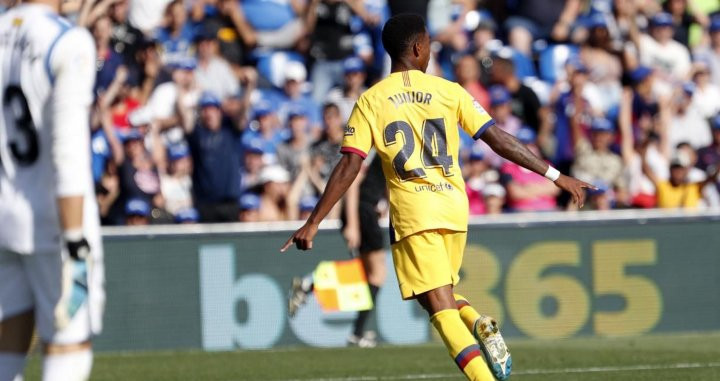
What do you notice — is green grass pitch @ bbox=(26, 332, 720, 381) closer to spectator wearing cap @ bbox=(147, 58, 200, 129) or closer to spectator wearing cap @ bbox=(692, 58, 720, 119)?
spectator wearing cap @ bbox=(147, 58, 200, 129)

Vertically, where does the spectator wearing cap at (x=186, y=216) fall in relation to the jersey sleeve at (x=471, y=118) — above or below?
below

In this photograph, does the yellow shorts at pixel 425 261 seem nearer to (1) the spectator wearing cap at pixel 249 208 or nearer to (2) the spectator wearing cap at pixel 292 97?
(1) the spectator wearing cap at pixel 249 208

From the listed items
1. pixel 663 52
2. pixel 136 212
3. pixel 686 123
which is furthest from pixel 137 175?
pixel 663 52

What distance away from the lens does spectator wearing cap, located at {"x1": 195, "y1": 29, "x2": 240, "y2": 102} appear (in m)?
17.0

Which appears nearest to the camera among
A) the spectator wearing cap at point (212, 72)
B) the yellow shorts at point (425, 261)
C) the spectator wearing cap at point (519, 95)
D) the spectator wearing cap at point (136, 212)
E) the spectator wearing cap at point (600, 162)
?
the yellow shorts at point (425, 261)

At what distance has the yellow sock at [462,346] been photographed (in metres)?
7.63

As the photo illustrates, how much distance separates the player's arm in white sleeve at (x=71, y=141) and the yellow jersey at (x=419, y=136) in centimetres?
222

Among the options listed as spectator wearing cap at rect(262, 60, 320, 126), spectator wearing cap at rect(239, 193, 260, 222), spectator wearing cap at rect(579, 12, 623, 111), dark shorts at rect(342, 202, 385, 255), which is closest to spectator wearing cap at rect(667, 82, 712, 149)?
spectator wearing cap at rect(579, 12, 623, 111)

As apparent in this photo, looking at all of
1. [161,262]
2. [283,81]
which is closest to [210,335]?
→ [161,262]

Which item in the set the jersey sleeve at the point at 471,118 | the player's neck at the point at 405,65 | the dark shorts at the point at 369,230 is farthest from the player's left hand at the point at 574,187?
the dark shorts at the point at 369,230

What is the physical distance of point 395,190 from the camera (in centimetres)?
806

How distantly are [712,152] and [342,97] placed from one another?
15.1 ft

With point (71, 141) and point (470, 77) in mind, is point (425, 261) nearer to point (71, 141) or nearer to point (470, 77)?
point (71, 141)

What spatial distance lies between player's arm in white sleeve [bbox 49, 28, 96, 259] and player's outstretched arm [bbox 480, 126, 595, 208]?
106 inches
